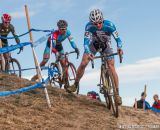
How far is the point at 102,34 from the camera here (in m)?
11.8

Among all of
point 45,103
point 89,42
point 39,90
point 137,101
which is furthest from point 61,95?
point 137,101

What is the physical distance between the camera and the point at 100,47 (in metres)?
11.9

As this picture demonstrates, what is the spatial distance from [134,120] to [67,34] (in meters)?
4.34

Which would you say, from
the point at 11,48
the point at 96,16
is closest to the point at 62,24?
the point at 96,16

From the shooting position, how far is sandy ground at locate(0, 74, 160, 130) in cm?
996

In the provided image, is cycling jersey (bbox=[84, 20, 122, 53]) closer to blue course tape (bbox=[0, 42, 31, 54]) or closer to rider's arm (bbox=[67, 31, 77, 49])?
blue course tape (bbox=[0, 42, 31, 54])

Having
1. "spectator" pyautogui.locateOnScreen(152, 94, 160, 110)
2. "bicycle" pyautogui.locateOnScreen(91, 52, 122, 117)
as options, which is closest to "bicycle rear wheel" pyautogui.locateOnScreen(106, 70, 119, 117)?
"bicycle" pyautogui.locateOnScreen(91, 52, 122, 117)

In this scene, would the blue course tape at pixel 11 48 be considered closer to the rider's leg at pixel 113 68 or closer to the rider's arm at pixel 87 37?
the rider's arm at pixel 87 37

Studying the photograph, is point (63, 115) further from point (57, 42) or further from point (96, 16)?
point (57, 42)

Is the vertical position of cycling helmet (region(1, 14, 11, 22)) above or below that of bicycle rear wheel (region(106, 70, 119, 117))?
above

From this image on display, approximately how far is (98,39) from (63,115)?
2.47 meters

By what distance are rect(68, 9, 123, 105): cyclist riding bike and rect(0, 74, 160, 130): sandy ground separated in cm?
97

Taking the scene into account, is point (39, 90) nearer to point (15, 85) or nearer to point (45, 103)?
point (15, 85)

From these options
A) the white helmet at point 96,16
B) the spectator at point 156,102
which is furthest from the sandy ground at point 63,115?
the spectator at point 156,102
